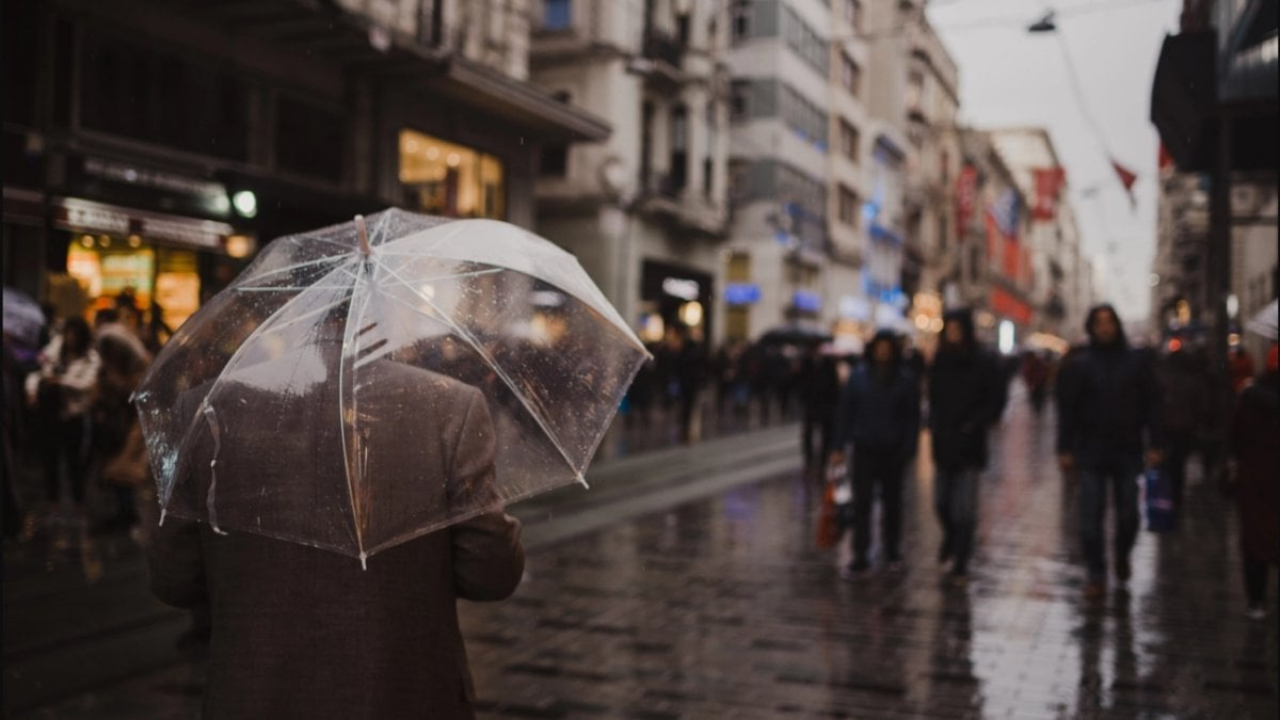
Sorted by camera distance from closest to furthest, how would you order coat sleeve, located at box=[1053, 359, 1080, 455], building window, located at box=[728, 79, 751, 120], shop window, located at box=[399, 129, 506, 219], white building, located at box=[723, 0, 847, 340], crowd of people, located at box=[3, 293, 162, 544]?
1. coat sleeve, located at box=[1053, 359, 1080, 455]
2. crowd of people, located at box=[3, 293, 162, 544]
3. shop window, located at box=[399, 129, 506, 219]
4. white building, located at box=[723, 0, 847, 340]
5. building window, located at box=[728, 79, 751, 120]

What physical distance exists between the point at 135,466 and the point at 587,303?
25.2ft

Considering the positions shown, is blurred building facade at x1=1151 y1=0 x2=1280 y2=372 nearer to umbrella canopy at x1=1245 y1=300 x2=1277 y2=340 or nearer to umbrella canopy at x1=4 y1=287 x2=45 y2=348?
umbrella canopy at x1=1245 y1=300 x2=1277 y2=340

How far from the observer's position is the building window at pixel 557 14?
107 feet

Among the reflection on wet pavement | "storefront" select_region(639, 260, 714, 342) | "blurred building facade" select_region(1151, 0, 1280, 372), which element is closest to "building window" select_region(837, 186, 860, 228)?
"storefront" select_region(639, 260, 714, 342)

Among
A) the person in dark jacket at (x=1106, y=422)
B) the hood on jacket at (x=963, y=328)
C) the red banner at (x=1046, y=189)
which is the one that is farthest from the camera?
the red banner at (x=1046, y=189)

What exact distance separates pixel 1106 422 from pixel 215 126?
13812 mm

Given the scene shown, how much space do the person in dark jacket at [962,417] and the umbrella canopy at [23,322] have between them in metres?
7.00

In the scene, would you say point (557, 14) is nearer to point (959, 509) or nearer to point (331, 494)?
point (959, 509)

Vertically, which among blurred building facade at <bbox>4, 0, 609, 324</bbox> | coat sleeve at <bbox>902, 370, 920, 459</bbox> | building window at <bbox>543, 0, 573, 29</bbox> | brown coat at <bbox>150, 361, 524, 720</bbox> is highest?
building window at <bbox>543, 0, 573, 29</bbox>

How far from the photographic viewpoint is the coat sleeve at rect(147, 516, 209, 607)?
2.56m

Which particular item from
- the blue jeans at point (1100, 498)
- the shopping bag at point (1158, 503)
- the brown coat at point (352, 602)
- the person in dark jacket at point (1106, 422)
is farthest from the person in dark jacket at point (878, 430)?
the brown coat at point (352, 602)

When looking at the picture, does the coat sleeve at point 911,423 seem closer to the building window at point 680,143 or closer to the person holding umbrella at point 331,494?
the person holding umbrella at point 331,494

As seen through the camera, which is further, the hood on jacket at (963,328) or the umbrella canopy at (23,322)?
the umbrella canopy at (23,322)

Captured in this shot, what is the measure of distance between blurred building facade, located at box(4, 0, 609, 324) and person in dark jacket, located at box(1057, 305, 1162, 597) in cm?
1183
